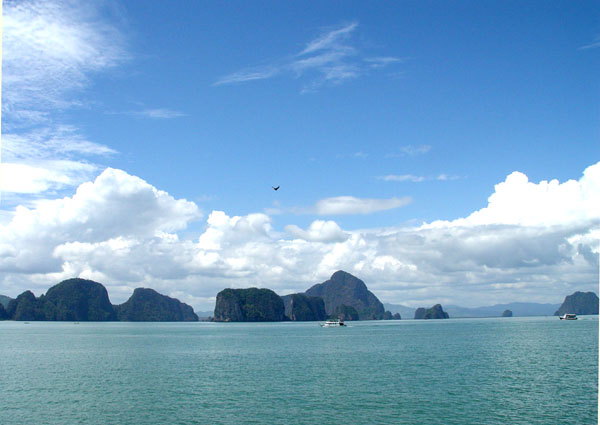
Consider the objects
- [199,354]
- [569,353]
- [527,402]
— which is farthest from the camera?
[199,354]

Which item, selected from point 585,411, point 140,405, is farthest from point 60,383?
point 585,411

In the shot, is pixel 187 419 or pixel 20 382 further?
pixel 20 382

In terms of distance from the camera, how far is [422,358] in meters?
116

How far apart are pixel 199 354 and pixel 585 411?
98093 millimetres

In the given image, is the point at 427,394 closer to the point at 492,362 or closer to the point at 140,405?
the point at 140,405

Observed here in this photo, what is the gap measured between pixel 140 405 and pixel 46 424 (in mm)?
11815

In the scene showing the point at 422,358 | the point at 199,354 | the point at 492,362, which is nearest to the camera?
the point at 492,362

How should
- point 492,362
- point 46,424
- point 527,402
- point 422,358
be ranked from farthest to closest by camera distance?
point 422,358
point 492,362
point 527,402
point 46,424

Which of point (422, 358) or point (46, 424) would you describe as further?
point (422, 358)

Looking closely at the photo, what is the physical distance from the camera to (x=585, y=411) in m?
58.7

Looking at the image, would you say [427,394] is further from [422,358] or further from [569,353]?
[569,353]

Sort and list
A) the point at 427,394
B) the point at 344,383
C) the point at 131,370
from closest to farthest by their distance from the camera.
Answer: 1. the point at 427,394
2. the point at 344,383
3. the point at 131,370

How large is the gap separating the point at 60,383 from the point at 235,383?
28.7m

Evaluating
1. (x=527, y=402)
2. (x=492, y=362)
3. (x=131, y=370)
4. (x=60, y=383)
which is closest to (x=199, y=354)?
(x=131, y=370)
